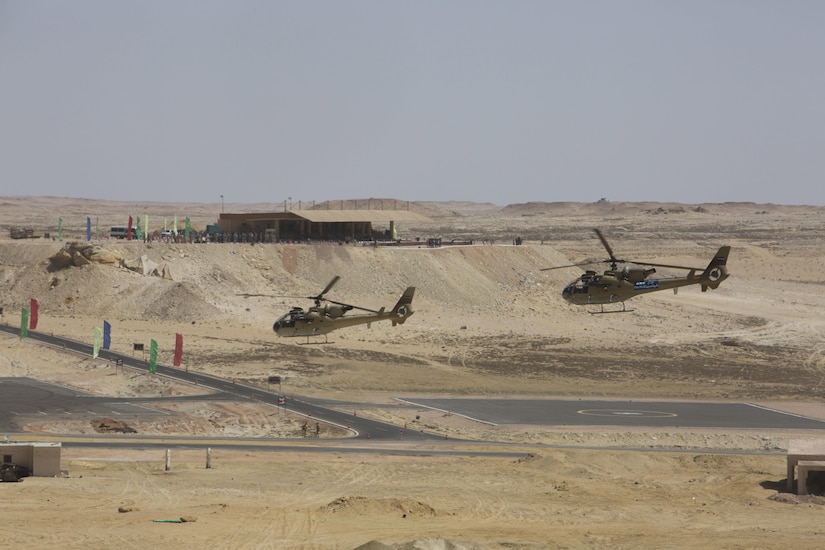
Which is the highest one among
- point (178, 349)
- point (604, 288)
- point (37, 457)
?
point (604, 288)

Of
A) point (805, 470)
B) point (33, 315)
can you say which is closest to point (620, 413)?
point (805, 470)

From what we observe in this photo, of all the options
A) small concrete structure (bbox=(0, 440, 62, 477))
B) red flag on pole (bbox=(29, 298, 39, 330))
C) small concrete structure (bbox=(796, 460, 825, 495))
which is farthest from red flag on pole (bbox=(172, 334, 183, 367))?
small concrete structure (bbox=(796, 460, 825, 495))

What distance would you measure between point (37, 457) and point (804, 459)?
36098mm

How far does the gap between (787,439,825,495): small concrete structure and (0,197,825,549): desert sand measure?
Result: 1.39 metres

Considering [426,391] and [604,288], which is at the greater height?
[604,288]

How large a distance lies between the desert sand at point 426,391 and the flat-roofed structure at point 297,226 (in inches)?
435

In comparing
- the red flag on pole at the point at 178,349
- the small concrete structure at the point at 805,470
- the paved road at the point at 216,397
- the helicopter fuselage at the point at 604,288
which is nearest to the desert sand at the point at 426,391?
the small concrete structure at the point at 805,470

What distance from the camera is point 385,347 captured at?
110m

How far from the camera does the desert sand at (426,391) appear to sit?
50406mm

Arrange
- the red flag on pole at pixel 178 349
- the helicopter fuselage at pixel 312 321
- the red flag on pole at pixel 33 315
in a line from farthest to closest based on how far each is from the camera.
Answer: the red flag on pole at pixel 33 315 → the red flag on pole at pixel 178 349 → the helicopter fuselage at pixel 312 321

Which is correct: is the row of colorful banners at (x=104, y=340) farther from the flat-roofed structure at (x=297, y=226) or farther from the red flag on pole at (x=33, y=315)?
the flat-roofed structure at (x=297, y=226)

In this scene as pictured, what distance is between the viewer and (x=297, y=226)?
15125cm

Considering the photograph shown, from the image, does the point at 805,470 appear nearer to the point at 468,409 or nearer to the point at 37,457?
the point at 468,409

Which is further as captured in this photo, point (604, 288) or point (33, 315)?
point (33, 315)
